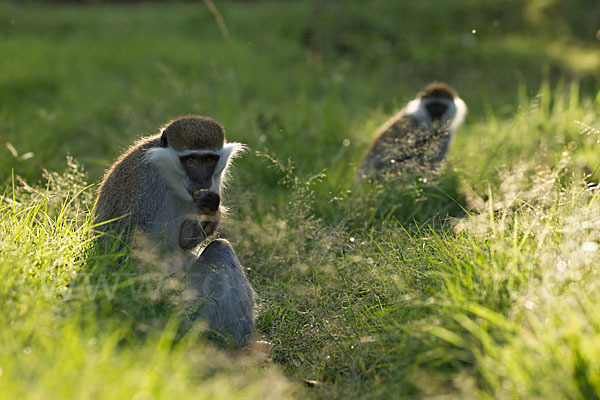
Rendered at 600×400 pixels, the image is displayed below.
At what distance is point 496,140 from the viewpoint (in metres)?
5.71

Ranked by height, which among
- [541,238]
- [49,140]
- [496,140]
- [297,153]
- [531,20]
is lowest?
[49,140]

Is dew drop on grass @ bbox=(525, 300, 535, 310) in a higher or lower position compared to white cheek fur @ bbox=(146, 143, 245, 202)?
higher

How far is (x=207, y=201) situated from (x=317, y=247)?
0.99 meters

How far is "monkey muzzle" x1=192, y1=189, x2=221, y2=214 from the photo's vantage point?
10.8 feet

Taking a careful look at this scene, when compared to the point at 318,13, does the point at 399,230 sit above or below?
below

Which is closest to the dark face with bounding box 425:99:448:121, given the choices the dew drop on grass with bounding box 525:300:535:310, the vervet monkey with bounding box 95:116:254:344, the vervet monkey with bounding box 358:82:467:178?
the vervet monkey with bounding box 358:82:467:178

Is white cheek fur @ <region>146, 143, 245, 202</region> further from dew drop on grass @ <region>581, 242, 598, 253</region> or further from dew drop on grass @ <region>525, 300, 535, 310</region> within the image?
dew drop on grass @ <region>581, 242, 598, 253</region>

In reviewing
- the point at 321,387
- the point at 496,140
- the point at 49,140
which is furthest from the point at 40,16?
the point at 321,387

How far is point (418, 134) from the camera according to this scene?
5.78 meters

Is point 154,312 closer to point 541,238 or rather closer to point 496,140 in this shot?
point 541,238

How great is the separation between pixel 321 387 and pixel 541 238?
4.18ft

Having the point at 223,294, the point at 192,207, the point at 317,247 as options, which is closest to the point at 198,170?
the point at 192,207

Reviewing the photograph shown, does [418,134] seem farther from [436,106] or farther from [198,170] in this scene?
[198,170]

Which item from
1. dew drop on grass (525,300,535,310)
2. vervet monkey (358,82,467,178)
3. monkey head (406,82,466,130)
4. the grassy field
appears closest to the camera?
the grassy field
